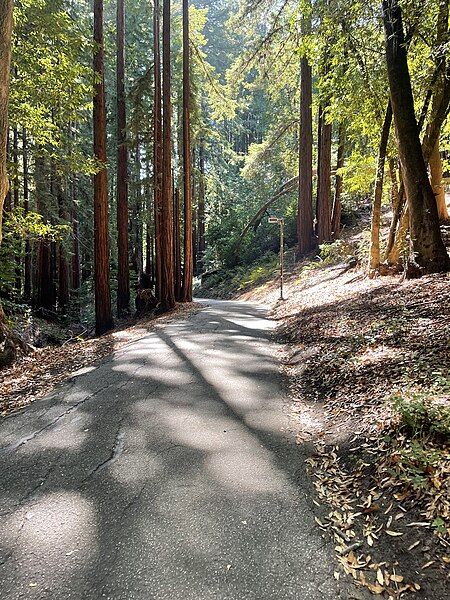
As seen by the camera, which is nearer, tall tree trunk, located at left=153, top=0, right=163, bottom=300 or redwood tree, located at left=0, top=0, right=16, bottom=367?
redwood tree, located at left=0, top=0, right=16, bottom=367

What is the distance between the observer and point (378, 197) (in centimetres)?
890

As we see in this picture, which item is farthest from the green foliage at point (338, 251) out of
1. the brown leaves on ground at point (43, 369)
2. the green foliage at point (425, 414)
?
the green foliage at point (425, 414)

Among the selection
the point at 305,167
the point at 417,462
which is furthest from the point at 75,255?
the point at 417,462

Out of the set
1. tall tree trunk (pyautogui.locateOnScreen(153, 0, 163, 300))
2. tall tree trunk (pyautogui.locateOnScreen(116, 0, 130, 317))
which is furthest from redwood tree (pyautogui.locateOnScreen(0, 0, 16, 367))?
tall tree trunk (pyautogui.locateOnScreen(116, 0, 130, 317))

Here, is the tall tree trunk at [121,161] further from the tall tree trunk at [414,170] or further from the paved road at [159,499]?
the paved road at [159,499]

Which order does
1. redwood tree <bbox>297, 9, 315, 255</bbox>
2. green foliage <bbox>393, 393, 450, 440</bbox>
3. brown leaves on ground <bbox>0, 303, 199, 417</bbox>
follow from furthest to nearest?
redwood tree <bbox>297, 9, 315, 255</bbox>, brown leaves on ground <bbox>0, 303, 199, 417</bbox>, green foliage <bbox>393, 393, 450, 440</bbox>

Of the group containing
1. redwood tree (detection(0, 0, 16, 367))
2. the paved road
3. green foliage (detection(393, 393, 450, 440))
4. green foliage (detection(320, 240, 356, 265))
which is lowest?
the paved road

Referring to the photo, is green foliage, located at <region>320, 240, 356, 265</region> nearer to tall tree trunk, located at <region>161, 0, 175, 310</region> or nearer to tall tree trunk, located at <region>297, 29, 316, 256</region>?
Answer: tall tree trunk, located at <region>297, 29, 316, 256</region>

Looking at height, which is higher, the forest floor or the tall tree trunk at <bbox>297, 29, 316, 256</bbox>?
the tall tree trunk at <bbox>297, 29, 316, 256</bbox>

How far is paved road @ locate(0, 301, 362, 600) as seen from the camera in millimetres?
1908

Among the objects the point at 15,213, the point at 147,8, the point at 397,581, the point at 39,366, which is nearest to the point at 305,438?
the point at 397,581

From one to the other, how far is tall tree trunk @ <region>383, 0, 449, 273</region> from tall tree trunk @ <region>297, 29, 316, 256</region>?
9.46 metres

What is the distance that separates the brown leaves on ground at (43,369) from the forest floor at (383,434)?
3.38 metres

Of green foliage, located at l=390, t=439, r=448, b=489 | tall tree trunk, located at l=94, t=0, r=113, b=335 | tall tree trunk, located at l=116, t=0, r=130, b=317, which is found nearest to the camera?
green foliage, located at l=390, t=439, r=448, b=489
